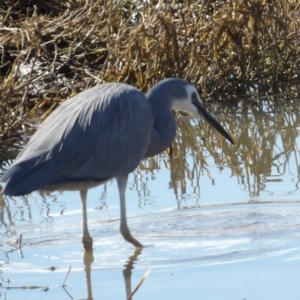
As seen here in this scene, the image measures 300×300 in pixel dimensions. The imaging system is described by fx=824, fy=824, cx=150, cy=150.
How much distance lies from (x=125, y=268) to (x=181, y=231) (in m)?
0.73

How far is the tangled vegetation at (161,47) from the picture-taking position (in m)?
8.22

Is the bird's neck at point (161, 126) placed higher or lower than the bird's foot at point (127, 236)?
higher

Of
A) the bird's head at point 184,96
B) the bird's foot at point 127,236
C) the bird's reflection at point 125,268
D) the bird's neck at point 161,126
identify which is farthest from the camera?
the bird's head at point 184,96

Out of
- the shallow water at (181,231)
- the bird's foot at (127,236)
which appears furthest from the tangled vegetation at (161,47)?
the bird's foot at (127,236)

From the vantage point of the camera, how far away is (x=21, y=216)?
18.4 feet

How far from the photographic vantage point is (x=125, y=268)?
181 inches

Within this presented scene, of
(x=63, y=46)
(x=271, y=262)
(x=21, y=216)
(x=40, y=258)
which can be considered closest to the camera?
(x=271, y=262)

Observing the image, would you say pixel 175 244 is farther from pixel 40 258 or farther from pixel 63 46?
pixel 63 46

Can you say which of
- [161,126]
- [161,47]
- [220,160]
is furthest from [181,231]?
[161,47]

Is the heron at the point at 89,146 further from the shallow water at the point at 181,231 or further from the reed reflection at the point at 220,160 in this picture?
the reed reflection at the point at 220,160

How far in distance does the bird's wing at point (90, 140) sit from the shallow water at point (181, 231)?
0.48 m

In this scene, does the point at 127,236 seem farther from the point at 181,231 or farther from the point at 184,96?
the point at 184,96

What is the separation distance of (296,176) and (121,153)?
1720 mm

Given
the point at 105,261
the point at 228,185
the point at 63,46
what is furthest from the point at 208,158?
the point at 63,46
